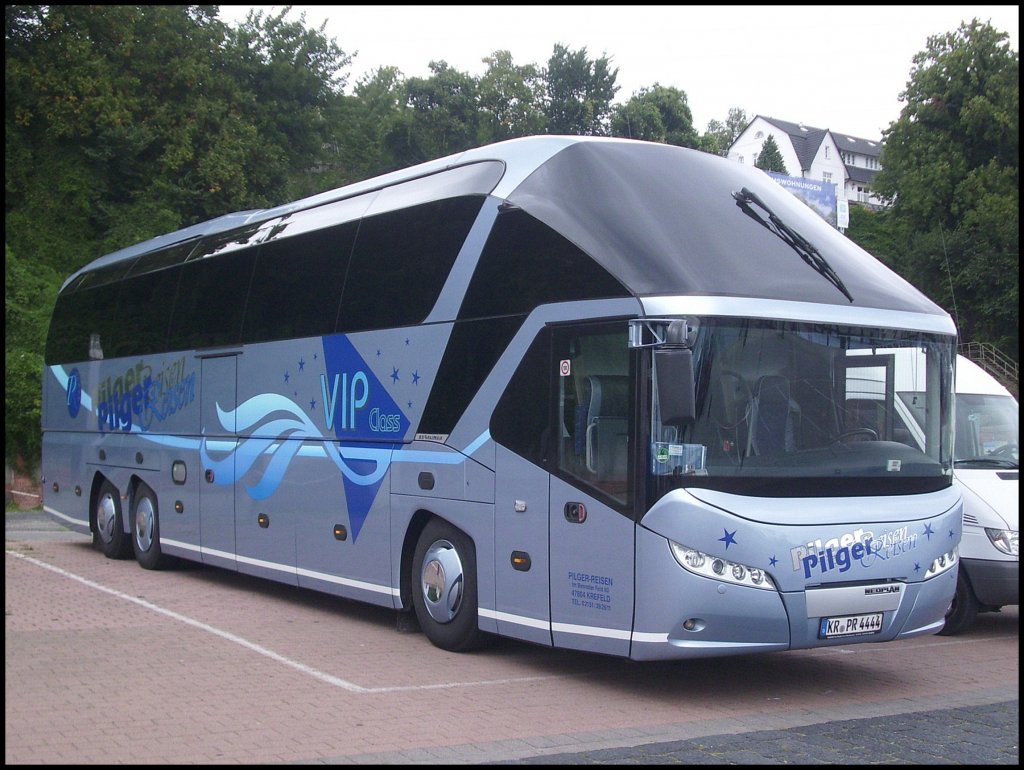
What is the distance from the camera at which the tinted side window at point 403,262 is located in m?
10.2

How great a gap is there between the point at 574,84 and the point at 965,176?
20.1 metres

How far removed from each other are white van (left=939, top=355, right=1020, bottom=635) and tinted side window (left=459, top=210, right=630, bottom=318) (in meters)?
4.90

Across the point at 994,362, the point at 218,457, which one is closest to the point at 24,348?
the point at 218,457

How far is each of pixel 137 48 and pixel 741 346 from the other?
2885 cm

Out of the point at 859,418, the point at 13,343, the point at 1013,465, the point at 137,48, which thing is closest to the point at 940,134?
the point at 137,48

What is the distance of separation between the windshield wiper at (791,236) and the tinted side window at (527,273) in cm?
146

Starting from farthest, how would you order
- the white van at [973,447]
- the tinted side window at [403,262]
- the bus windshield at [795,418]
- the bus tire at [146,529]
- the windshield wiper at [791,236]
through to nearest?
the bus tire at [146,529] < the tinted side window at [403,262] < the windshield wiper at [791,236] < the white van at [973,447] < the bus windshield at [795,418]

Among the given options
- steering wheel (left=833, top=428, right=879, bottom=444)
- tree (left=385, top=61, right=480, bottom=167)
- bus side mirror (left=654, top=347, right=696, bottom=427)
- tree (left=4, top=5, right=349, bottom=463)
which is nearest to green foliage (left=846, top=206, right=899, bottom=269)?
tree (left=385, top=61, right=480, bottom=167)

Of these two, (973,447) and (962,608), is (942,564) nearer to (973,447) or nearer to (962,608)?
(962,608)

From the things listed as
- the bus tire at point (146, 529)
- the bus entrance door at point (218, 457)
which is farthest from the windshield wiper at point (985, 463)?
Answer: the bus tire at point (146, 529)

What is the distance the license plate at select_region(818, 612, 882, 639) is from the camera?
320 inches

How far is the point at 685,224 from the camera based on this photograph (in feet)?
28.7

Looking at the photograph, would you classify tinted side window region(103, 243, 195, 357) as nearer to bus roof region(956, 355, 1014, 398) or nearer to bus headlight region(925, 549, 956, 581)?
bus roof region(956, 355, 1014, 398)

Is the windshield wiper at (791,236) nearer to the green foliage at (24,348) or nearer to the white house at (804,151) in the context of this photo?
the green foliage at (24,348)
